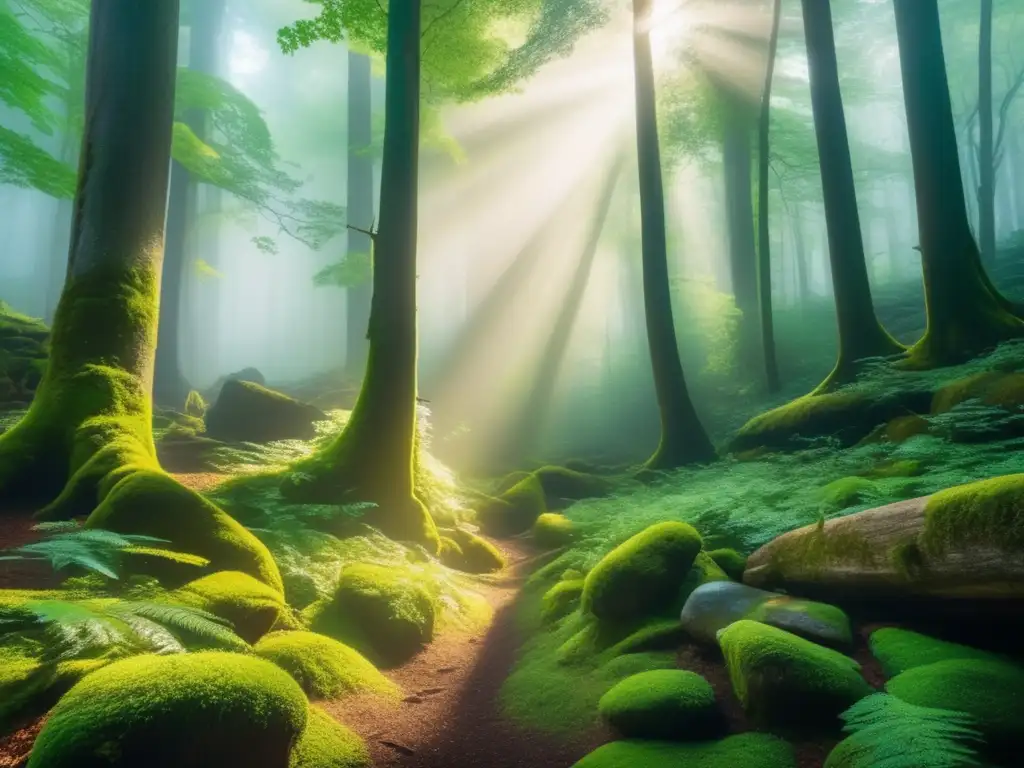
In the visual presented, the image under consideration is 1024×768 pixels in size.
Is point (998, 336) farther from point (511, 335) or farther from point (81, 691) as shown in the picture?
point (511, 335)

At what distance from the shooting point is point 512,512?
11.5m

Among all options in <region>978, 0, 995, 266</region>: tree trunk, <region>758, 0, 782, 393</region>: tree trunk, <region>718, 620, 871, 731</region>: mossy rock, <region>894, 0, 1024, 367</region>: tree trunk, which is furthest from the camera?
<region>978, 0, 995, 266</region>: tree trunk

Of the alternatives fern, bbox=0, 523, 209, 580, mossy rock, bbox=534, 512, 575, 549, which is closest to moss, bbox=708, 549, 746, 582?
mossy rock, bbox=534, 512, 575, 549

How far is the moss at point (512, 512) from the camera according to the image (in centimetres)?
1120

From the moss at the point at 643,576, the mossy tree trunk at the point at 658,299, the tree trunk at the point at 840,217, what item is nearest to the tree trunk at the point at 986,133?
the tree trunk at the point at 840,217

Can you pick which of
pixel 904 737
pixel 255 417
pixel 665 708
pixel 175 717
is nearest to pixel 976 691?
pixel 904 737

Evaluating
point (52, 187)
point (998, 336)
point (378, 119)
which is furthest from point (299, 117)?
point (998, 336)

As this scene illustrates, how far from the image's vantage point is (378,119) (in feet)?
86.6

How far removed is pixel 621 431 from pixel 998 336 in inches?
542

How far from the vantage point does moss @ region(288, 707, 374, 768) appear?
10.2ft

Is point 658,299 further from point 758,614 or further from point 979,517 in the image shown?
point 979,517

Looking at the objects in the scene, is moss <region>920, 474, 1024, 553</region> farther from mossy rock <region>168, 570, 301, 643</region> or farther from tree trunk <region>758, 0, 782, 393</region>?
tree trunk <region>758, 0, 782, 393</region>

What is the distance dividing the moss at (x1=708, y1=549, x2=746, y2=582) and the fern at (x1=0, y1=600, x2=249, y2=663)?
4173 millimetres

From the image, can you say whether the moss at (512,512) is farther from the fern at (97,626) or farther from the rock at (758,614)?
the fern at (97,626)
